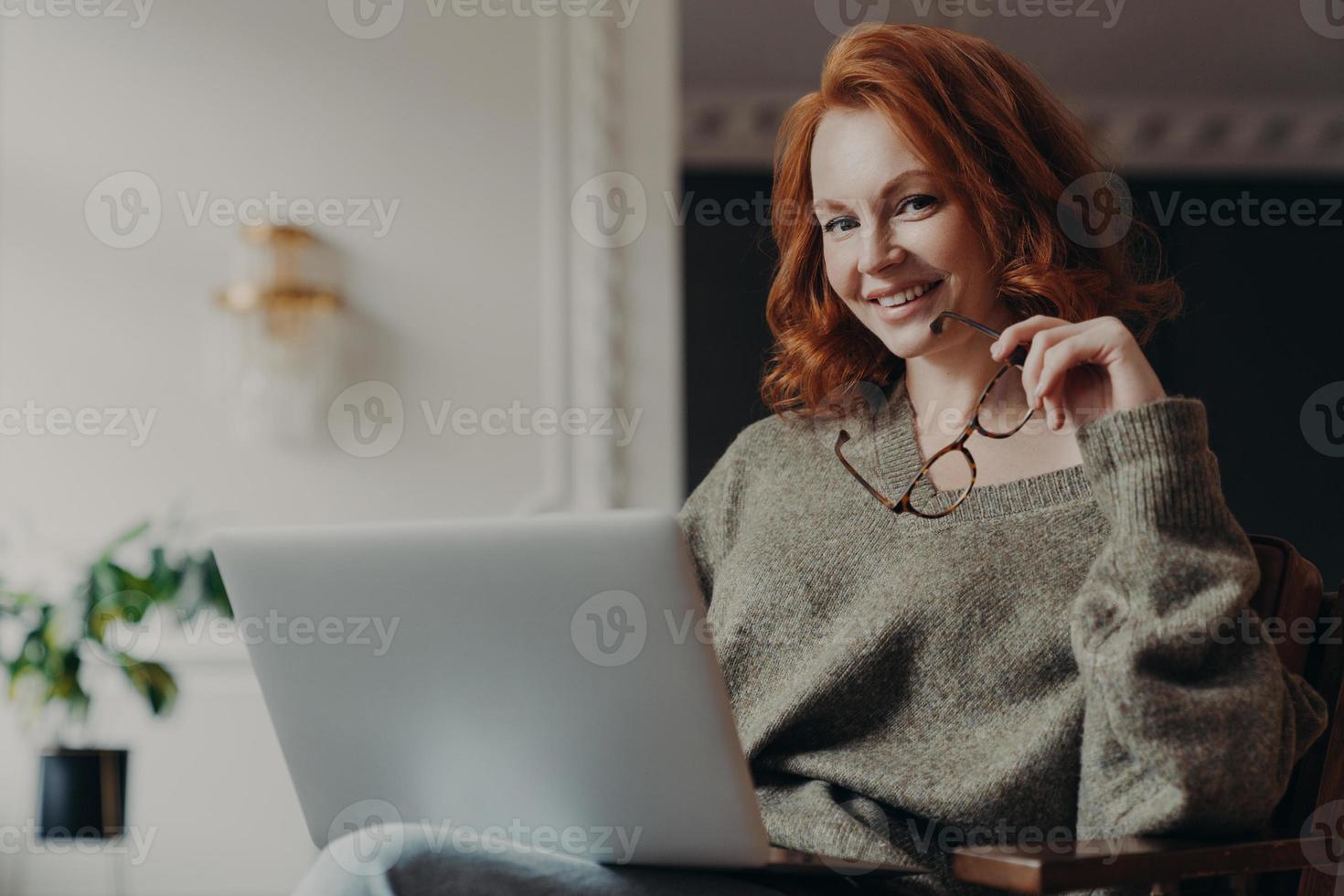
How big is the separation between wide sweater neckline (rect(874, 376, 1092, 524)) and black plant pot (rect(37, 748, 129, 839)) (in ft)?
6.08

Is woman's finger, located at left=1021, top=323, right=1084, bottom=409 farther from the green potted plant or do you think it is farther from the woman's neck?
the green potted plant

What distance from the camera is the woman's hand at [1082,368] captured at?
1164mm

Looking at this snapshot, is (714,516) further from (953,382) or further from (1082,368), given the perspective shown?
(1082,368)

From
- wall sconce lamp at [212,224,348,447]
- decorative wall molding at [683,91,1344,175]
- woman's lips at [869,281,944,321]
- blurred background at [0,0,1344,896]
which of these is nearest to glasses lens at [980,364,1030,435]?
woman's lips at [869,281,944,321]

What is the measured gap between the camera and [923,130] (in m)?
1.42

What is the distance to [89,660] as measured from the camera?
2844mm

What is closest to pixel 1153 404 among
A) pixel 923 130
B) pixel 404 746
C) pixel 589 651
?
pixel 923 130

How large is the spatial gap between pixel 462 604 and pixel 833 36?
2.87 metres

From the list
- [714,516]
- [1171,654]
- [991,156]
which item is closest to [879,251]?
[991,156]

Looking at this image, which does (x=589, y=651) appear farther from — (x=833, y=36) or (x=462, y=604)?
(x=833, y=36)

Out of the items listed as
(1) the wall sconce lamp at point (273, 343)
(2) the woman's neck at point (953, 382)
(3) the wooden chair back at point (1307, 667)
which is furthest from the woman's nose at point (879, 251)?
(1) the wall sconce lamp at point (273, 343)

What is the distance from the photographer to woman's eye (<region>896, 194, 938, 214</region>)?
144 centimetres

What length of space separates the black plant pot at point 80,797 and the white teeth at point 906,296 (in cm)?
195

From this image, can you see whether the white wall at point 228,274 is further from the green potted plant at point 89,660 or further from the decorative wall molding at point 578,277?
the green potted plant at point 89,660
